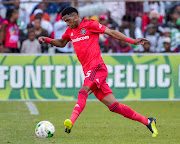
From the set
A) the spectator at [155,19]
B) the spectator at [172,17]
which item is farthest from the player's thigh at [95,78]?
the spectator at [172,17]

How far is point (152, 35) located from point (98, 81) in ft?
26.8

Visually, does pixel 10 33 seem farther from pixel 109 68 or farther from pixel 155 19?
pixel 155 19

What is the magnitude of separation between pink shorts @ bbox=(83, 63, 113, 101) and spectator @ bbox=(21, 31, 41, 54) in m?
7.26

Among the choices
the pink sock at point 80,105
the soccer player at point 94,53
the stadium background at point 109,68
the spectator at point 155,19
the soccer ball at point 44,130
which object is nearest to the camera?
the pink sock at point 80,105

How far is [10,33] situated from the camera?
48.6 ft

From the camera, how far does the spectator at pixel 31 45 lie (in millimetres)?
14508

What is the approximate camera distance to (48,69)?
1405 centimetres

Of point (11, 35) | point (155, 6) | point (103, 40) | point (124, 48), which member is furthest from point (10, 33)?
point (155, 6)

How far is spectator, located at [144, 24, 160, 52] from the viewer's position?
1502 cm

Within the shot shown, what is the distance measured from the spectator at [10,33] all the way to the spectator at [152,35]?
14.0 feet

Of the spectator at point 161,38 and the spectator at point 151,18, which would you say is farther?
the spectator at point 151,18

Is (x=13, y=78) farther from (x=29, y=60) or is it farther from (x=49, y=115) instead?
(x=49, y=115)

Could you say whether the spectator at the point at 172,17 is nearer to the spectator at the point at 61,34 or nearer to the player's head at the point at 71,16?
the spectator at the point at 61,34

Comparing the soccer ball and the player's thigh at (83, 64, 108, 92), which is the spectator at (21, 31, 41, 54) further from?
the soccer ball
